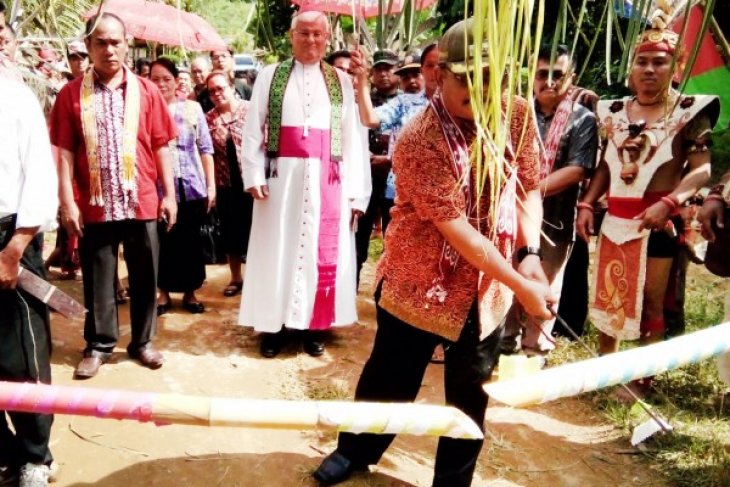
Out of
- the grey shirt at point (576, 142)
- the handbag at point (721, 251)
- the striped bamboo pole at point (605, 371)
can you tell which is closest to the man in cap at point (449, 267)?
the striped bamboo pole at point (605, 371)

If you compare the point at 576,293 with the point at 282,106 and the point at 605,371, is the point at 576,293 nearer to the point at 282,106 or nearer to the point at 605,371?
the point at 282,106

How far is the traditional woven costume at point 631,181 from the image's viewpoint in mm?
3074

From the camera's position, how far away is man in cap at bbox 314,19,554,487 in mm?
2020

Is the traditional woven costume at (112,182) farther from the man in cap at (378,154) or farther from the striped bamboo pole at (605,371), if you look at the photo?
the striped bamboo pole at (605,371)

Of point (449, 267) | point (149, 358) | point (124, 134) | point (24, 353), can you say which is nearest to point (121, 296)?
point (149, 358)

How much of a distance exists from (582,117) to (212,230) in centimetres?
328

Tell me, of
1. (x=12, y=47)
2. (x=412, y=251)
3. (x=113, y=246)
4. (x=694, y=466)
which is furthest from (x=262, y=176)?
(x=694, y=466)

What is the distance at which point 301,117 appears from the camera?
375 cm

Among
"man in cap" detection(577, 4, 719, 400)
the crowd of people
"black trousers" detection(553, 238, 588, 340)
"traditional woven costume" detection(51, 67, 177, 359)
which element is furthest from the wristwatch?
"black trousers" detection(553, 238, 588, 340)

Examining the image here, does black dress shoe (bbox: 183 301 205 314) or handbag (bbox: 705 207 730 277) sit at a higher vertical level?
handbag (bbox: 705 207 730 277)

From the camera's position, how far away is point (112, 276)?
3514 millimetres

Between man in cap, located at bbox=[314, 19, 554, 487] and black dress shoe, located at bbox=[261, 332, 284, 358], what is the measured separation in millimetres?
1516

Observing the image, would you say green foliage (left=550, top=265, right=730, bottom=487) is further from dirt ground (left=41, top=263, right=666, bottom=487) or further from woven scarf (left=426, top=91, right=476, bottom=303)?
woven scarf (left=426, top=91, right=476, bottom=303)

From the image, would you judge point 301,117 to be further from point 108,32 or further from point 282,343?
point 282,343
